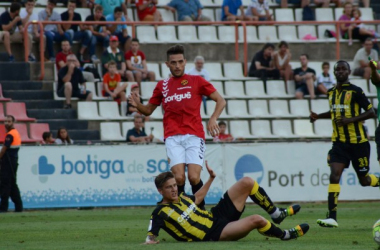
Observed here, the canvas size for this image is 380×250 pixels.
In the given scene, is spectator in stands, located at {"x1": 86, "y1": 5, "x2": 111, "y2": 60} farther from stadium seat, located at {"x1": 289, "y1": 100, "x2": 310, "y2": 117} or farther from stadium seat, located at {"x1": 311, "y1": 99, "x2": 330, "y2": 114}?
stadium seat, located at {"x1": 311, "y1": 99, "x2": 330, "y2": 114}

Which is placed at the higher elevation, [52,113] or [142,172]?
[52,113]

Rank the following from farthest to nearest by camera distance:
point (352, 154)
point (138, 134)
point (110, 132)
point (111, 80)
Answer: point (111, 80) → point (110, 132) → point (138, 134) → point (352, 154)

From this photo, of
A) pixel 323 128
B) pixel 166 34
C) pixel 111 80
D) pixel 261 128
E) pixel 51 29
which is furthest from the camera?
pixel 166 34

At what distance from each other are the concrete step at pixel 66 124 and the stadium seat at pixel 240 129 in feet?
12.8

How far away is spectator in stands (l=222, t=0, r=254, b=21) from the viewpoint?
83.3 feet

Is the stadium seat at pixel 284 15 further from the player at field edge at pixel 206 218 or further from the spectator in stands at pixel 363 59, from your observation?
the player at field edge at pixel 206 218

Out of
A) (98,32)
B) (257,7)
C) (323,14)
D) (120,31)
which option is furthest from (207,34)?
(323,14)

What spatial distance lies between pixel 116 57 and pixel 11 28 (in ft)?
9.23

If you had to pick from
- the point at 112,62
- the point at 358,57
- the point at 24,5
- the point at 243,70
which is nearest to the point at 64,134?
the point at 112,62

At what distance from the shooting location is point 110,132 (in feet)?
71.6

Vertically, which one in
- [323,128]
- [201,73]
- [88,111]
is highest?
[201,73]

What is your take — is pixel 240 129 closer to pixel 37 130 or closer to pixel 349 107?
pixel 37 130

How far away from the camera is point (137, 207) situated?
19516 millimetres

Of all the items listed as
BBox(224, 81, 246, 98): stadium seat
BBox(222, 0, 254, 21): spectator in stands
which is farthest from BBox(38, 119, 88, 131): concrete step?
BBox(222, 0, 254, 21): spectator in stands
